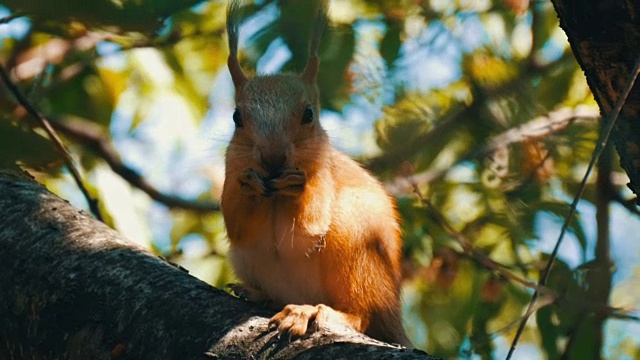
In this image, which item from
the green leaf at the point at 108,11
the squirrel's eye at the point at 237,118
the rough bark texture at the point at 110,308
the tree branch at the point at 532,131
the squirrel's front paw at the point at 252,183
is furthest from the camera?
the squirrel's eye at the point at 237,118

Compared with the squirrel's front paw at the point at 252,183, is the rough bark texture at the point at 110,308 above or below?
below

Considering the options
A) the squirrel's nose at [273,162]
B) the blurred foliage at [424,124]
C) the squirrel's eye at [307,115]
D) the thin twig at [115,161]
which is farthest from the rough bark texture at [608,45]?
the thin twig at [115,161]

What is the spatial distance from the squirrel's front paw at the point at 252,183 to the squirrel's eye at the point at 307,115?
35cm

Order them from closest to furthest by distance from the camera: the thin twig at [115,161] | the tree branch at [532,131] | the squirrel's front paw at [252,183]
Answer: the squirrel's front paw at [252,183]
the tree branch at [532,131]
the thin twig at [115,161]

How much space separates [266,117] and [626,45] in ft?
3.89

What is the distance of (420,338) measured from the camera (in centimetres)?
365

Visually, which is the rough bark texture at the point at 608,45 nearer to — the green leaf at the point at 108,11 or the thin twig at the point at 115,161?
the green leaf at the point at 108,11

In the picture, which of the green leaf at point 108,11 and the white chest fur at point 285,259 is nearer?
the green leaf at point 108,11

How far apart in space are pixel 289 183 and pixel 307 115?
0.38 meters

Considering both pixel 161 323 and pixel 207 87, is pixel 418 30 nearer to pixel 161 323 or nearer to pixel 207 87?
pixel 207 87

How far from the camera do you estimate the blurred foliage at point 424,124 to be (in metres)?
2.09

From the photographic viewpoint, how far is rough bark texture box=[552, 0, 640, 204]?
159 cm

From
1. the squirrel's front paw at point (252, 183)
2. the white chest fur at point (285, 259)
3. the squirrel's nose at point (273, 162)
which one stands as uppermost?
the squirrel's nose at point (273, 162)

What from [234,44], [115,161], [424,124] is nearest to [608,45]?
[424,124]
